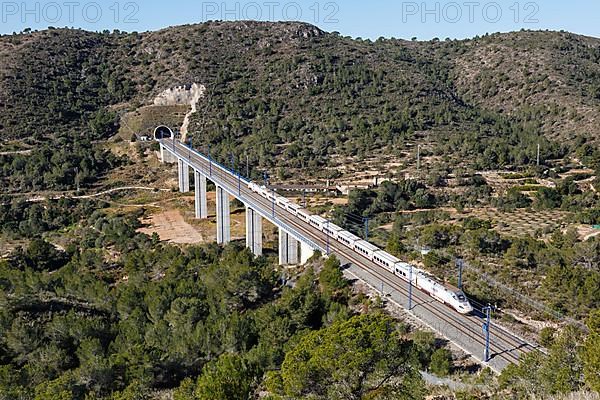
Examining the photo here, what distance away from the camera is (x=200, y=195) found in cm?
6675

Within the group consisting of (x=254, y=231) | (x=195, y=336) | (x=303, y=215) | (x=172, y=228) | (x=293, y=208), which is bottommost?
(x=195, y=336)

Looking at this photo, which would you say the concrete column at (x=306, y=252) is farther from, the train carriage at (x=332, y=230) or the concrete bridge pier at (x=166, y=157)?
the concrete bridge pier at (x=166, y=157)

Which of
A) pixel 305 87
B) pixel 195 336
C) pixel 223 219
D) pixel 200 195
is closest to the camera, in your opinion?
pixel 195 336

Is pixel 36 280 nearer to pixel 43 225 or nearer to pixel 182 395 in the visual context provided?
pixel 182 395

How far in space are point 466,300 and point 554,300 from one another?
503 centimetres

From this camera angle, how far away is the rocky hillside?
86.9 metres

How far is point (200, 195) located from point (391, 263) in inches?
1414

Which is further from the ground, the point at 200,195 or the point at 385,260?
the point at 200,195

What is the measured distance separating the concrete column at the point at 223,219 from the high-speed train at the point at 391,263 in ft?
19.7

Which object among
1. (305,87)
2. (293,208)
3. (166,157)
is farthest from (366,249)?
(305,87)

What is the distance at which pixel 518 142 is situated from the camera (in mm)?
84312

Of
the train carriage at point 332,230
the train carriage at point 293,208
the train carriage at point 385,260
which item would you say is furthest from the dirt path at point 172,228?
the train carriage at point 385,260

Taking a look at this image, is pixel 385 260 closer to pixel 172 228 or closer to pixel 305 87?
pixel 172 228

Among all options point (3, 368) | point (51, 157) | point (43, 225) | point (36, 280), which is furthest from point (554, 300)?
point (51, 157)
